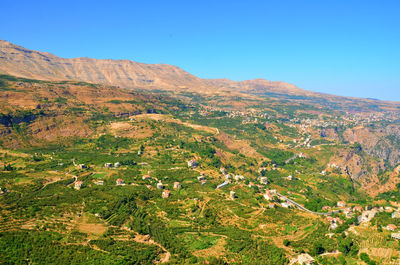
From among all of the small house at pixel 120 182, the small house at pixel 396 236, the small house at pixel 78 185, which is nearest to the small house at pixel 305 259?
the small house at pixel 396 236

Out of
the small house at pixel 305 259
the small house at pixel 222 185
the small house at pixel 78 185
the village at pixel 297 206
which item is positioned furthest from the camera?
the small house at pixel 222 185

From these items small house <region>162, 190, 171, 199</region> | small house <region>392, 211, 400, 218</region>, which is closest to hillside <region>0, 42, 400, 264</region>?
small house <region>162, 190, 171, 199</region>

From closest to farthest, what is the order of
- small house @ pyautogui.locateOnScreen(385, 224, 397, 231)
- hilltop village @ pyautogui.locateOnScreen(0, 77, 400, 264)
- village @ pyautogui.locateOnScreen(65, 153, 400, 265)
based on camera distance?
hilltop village @ pyautogui.locateOnScreen(0, 77, 400, 264) < small house @ pyautogui.locateOnScreen(385, 224, 397, 231) < village @ pyautogui.locateOnScreen(65, 153, 400, 265)

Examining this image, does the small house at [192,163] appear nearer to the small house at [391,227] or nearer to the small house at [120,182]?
the small house at [120,182]

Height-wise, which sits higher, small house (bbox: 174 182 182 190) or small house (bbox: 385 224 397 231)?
small house (bbox: 385 224 397 231)

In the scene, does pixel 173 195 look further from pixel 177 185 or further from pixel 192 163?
pixel 192 163

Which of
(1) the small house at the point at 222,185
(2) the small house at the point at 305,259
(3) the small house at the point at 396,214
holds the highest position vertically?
(3) the small house at the point at 396,214

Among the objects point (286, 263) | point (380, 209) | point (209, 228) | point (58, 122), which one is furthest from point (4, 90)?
point (380, 209)

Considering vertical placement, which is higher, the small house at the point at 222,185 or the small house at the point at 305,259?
the small house at the point at 222,185

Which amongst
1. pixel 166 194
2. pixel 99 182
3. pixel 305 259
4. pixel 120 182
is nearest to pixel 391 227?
pixel 305 259

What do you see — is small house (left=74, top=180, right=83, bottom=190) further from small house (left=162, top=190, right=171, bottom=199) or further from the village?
small house (left=162, top=190, right=171, bottom=199)

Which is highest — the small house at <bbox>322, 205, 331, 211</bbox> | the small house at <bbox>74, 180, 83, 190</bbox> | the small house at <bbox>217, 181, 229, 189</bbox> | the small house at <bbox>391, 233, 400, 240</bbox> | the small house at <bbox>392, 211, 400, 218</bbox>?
the small house at <bbox>391, 233, 400, 240</bbox>

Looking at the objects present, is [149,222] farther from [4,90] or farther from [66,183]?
[4,90]

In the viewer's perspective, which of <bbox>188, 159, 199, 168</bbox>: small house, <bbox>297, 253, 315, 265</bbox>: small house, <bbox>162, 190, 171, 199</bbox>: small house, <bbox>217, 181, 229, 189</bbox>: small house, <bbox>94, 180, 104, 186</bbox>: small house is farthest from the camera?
<bbox>188, 159, 199, 168</bbox>: small house
